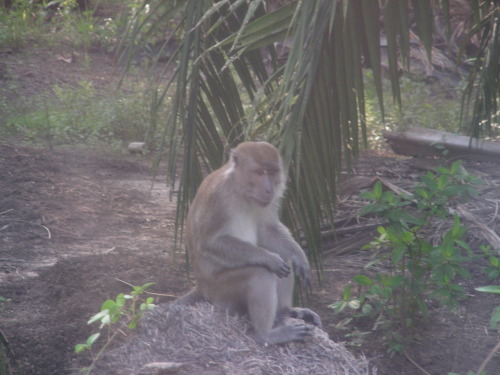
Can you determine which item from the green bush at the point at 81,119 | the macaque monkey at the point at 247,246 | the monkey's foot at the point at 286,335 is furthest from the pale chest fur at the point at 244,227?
the green bush at the point at 81,119

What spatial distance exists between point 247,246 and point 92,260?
2.48m

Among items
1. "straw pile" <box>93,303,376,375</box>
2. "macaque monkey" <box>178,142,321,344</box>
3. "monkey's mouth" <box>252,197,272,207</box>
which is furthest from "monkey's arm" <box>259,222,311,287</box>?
"straw pile" <box>93,303,376,375</box>

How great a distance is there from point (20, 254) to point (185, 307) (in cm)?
277

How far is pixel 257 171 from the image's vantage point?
13.3 ft

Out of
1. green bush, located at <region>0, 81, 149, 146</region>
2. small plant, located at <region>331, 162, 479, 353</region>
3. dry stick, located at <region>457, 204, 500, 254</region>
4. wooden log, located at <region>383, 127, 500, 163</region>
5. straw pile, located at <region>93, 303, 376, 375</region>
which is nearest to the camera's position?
straw pile, located at <region>93, 303, 376, 375</region>

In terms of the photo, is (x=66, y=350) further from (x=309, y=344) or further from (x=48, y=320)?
(x=309, y=344)

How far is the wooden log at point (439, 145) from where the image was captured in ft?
23.1

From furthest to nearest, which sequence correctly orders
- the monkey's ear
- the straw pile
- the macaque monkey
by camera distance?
the monkey's ear → the macaque monkey → the straw pile

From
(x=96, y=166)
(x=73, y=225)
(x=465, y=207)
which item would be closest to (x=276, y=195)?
(x=465, y=207)

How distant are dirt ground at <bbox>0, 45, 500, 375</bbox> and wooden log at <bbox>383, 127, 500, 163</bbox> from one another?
14 centimetres

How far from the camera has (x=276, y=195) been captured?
4211 mm

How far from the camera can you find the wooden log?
7.03 meters

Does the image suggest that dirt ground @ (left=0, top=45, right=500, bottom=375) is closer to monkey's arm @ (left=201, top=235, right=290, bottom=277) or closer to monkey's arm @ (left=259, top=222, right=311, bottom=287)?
monkey's arm @ (left=259, top=222, right=311, bottom=287)

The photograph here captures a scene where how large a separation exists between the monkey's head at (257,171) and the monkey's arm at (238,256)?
0.96 ft
